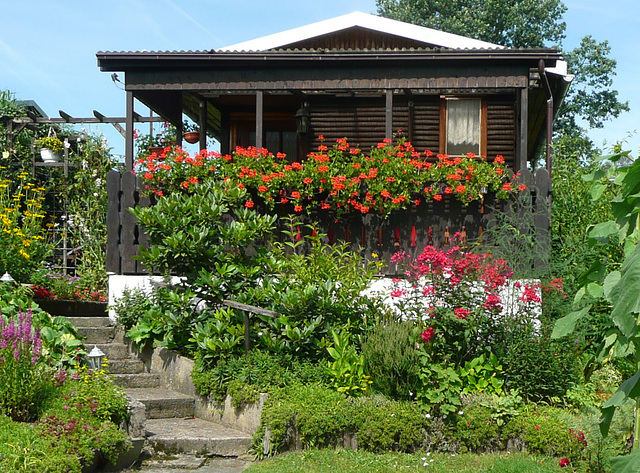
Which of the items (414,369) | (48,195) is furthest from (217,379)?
(48,195)

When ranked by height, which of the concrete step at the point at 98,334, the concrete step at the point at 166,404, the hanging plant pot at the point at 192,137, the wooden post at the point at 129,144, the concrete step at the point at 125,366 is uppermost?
the hanging plant pot at the point at 192,137

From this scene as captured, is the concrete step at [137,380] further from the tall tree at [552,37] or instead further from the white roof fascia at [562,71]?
the tall tree at [552,37]

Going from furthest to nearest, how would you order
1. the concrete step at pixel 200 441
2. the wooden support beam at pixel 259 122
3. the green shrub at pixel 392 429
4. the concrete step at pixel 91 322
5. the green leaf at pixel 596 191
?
the wooden support beam at pixel 259 122
the concrete step at pixel 91 322
the concrete step at pixel 200 441
the green shrub at pixel 392 429
the green leaf at pixel 596 191

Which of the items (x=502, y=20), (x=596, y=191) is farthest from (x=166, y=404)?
(x=502, y=20)

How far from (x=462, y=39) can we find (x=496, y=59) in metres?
2.34

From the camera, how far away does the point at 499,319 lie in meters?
7.62

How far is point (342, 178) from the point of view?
9719mm

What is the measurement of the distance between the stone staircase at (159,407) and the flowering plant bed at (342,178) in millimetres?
2185

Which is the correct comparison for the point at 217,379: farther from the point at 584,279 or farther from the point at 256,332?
the point at 584,279

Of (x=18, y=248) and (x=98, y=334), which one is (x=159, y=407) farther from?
(x=18, y=248)

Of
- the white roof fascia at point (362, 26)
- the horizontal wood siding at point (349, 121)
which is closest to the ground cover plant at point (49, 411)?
the white roof fascia at point (362, 26)

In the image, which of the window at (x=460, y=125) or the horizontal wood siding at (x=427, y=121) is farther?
the horizontal wood siding at (x=427, y=121)

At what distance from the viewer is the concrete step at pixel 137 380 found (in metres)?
8.73

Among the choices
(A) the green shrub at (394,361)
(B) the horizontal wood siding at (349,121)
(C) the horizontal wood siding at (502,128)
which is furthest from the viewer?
(B) the horizontal wood siding at (349,121)
